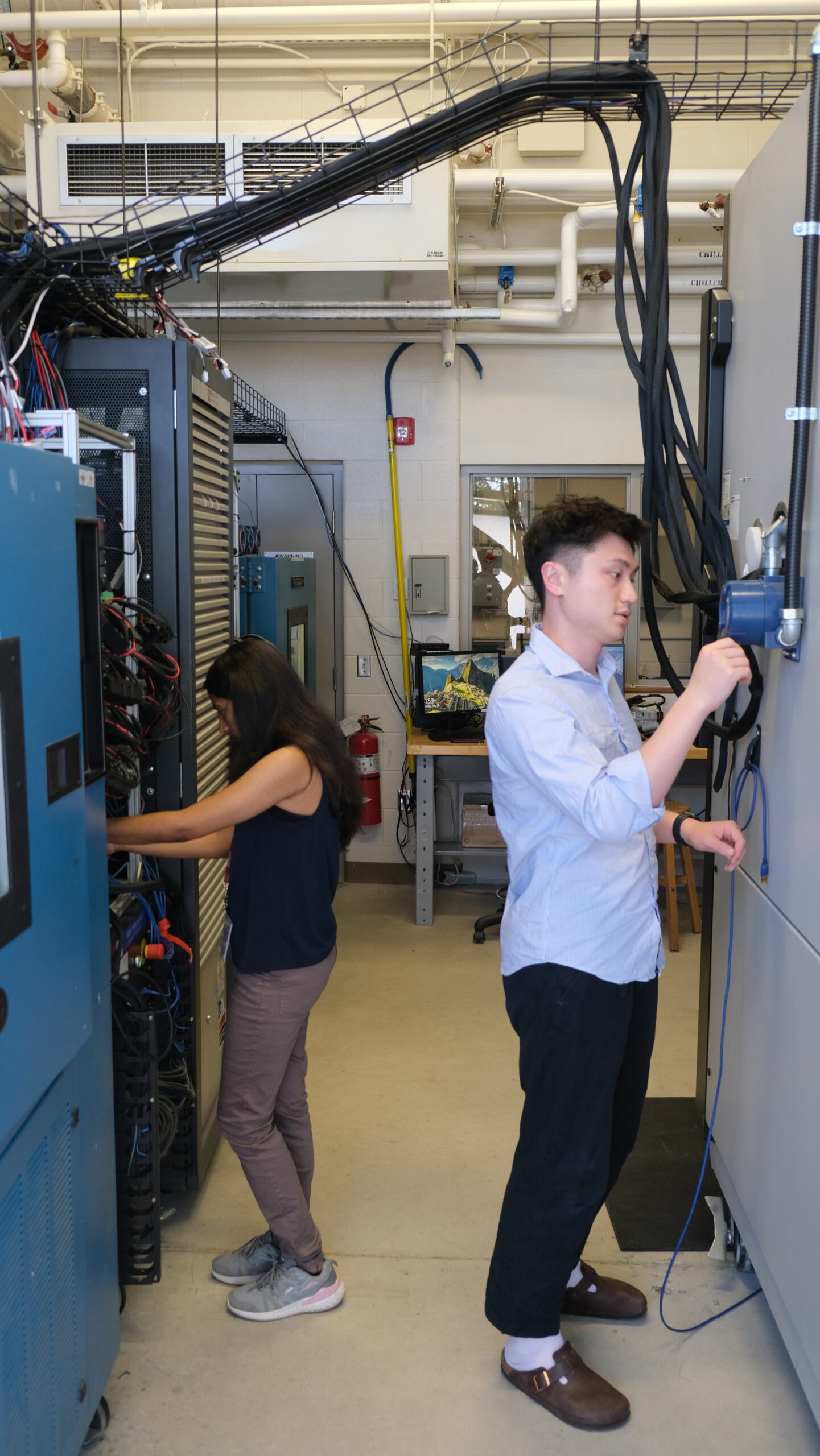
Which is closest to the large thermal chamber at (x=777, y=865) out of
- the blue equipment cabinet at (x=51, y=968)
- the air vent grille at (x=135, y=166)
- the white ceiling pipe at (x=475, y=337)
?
the blue equipment cabinet at (x=51, y=968)

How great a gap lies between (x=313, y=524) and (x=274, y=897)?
3.43 meters

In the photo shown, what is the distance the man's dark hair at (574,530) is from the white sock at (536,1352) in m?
1.37

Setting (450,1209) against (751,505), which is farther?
(450,1209)

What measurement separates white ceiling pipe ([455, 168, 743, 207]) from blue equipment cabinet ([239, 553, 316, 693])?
5.39 ft

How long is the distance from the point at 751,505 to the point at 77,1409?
2.01 m

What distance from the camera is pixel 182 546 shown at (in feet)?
7.70

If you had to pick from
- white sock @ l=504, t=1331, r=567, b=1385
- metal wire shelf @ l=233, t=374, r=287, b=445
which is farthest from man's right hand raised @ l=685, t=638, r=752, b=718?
metal wire shelf @ l=233, t=374, r=287, b=445

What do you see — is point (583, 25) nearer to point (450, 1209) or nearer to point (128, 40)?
point (128, 40)

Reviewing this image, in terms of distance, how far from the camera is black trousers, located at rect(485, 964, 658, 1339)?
71.4 inches

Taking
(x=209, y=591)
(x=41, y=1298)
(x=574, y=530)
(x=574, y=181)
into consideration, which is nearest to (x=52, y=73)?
(x=574, y=181)

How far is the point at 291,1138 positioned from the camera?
91.7 inches

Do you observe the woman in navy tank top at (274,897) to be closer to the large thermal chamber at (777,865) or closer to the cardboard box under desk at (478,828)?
the large thermal chamber at (777,865)

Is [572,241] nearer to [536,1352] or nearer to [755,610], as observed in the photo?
[755,610]

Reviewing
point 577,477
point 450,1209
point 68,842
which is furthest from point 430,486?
point 68,842
